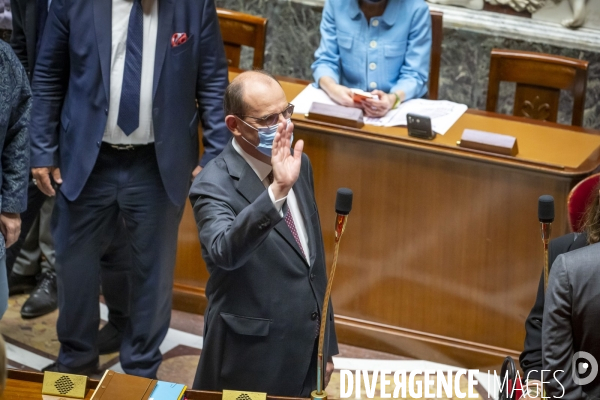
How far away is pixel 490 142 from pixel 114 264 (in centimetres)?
163

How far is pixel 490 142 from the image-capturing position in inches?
151

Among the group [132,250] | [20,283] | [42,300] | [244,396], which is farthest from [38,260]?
[244,396]

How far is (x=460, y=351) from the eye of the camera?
13.3ft

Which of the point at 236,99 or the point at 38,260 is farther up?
the point at 236,99

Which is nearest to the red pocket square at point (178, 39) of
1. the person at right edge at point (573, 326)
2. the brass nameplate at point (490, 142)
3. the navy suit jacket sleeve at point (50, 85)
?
the navy suit jacket sleeve at point (50, 85)

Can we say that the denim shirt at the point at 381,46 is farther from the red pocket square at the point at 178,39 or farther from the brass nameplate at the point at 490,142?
the red pocket square at the point at 178,39

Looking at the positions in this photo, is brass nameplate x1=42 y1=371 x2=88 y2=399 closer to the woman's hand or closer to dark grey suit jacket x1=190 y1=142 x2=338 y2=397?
dark grey suit jacket x1=190 y1=142 x2=338 y2=397

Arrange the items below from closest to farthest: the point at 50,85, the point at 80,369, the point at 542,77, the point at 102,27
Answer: the point at 102,27 → the point at 50,85 → the point at 80,369 → the point at 542,77

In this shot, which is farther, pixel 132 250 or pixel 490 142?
pixel 490 142

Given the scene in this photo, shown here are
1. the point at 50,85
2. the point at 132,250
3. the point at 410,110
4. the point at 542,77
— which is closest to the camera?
the point at 50,85

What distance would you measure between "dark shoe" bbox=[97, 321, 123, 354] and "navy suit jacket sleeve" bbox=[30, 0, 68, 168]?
956 mm

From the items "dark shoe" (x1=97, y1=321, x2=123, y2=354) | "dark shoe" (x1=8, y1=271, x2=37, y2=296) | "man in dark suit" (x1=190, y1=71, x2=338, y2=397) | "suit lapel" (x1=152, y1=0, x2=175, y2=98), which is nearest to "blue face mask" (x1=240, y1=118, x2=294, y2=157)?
"man in dark suit" (x1=190, y1=71, x2=338, y2=397)

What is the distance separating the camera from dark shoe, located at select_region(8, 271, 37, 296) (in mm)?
4500

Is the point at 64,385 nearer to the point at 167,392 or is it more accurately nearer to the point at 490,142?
the point at 167,392
